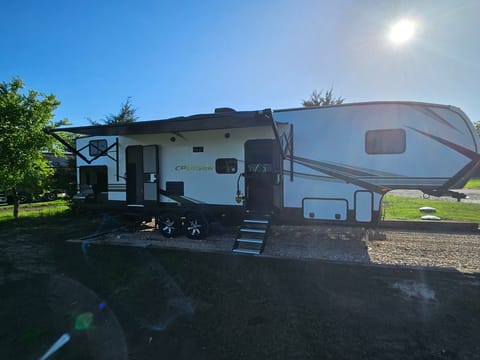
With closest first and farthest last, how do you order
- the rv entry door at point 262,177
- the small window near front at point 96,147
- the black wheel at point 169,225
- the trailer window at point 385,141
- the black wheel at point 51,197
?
the trailer window at point 385,141, the rv entry door at point 262,177, the black wheel at point 169,225, the small window near front at point 96,147, the black wheel at point 51,197

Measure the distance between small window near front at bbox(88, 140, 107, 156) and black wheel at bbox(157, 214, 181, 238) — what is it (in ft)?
9.51

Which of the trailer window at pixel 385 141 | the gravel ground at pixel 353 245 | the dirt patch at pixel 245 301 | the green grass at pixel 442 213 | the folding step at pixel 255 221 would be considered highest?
the trailer window at pixel 385 141

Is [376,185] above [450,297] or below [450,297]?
above

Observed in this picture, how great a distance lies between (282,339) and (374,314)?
1317mm

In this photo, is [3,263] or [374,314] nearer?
[374,314]

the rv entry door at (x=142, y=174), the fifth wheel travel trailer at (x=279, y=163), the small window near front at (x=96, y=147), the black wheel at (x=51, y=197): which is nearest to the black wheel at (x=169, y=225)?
the fifth wheel travel trailer at (x=279, y=163)

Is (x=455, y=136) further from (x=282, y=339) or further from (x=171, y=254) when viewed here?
(x=171, y=254)

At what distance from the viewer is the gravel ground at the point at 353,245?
18.0 feet

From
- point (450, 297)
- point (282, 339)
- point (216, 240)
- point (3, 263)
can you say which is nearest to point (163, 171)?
point (216, 240)

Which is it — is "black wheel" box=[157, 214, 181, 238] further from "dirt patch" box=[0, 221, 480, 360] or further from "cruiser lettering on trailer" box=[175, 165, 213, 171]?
"cruiser lettering on trailer" box=[175, 165, 213, 171]

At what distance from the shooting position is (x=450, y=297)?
397cm

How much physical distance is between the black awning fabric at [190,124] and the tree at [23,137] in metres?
3.86

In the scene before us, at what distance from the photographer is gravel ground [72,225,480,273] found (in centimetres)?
548

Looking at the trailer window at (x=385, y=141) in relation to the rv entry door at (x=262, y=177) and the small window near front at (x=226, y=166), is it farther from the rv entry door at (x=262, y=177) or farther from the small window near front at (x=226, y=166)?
the small window near front at (x=226, y=166)
